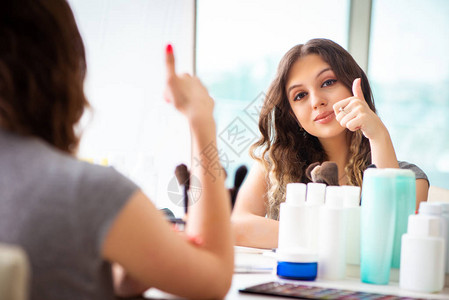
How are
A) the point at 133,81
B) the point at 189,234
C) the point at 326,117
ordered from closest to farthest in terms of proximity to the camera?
the point at 189,234 < the point at 326,117 < the point at 133,81

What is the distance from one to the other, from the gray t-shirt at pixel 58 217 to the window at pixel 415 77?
2.52 m

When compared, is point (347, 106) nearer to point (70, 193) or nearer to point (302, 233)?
point (302, 233)

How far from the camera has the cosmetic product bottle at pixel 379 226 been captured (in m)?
0.94

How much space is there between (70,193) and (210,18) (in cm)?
242

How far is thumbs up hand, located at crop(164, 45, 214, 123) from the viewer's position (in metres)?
0.76

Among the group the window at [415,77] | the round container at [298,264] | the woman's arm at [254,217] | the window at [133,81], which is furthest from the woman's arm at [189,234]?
the window at [415,77]

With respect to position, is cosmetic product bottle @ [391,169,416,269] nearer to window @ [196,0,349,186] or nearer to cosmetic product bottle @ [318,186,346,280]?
cosmetic product bottle @ [318,186,346,280]

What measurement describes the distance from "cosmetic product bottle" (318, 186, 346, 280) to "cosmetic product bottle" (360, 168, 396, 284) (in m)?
0.04

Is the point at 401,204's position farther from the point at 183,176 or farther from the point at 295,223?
the point at 183,176

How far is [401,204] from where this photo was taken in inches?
38.2

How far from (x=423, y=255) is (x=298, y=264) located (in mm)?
212

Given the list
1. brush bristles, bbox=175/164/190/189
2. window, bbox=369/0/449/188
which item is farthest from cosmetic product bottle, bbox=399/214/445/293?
window, bbox=369/0/449/188

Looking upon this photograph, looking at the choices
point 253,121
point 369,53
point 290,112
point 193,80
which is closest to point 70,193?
point 193,80

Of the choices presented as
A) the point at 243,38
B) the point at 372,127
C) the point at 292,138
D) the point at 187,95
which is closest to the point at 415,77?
the point at 243,38
